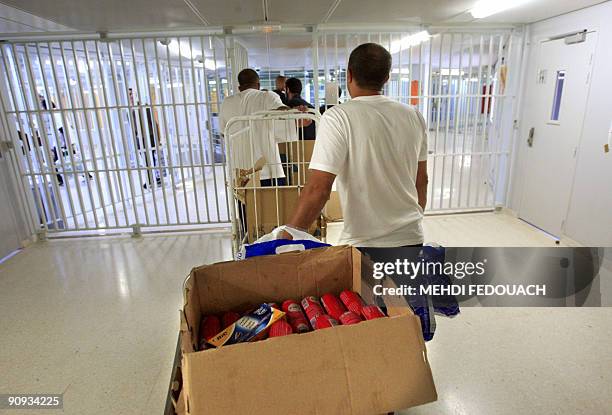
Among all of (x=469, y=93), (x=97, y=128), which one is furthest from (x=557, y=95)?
(x=97, y=128)

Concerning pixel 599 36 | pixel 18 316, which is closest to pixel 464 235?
pixel 599 36

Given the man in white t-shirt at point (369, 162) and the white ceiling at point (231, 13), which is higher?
the white ceiling at point (231, 13)

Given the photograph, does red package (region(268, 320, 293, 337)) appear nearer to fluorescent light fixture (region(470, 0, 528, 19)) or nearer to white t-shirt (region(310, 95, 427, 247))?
white t-shirt (region(310, 95, 427, 247))

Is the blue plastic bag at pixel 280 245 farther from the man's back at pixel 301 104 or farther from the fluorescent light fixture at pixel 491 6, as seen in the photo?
the fluorescent light fixture at pixel 491 6

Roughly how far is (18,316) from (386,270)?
2894 mm

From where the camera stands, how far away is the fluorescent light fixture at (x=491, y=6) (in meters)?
3.00

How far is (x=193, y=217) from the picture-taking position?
4840 millimetres

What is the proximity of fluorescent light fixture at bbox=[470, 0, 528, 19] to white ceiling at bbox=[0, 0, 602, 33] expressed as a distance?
3.1 inches

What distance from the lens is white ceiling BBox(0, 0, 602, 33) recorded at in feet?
9.05

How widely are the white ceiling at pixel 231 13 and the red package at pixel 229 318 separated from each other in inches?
98.1

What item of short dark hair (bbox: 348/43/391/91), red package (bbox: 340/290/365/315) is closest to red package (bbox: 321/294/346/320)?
red package (bbox: 340/290/365/315)

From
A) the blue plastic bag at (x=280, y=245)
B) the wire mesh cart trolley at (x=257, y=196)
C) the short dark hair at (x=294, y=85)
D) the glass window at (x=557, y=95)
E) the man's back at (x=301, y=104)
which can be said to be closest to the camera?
the blue plastic bag at (x=280, y=245)

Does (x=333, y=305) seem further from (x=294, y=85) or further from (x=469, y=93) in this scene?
(x=469, y=93)

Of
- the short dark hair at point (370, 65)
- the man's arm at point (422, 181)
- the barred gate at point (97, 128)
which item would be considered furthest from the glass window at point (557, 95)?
the barred gate at point (97, 128)
